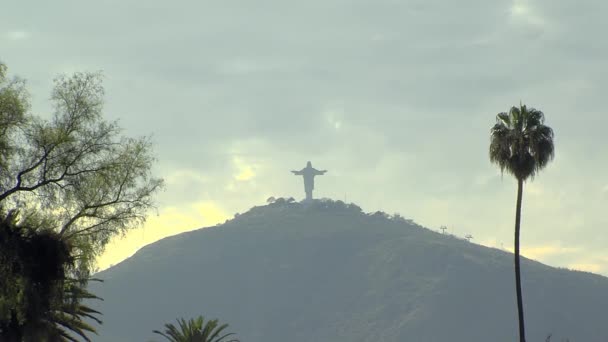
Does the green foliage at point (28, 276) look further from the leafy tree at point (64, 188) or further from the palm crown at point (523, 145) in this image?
the palm crown at point (523, 145)

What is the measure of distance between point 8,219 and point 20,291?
224 cm

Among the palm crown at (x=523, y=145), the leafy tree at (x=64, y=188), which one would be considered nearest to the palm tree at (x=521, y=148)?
the palm crown at (x=523, y=145)

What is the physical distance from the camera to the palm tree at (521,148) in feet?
197

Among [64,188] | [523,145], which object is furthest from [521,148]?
[64,188]

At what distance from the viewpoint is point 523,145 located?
60.3m

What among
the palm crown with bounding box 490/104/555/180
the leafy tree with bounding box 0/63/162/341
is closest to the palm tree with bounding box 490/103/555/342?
the palm crown with bounding box 490/104/555/180

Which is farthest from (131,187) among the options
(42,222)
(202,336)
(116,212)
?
(202,336)

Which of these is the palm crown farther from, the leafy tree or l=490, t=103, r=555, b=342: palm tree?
the leafy tree

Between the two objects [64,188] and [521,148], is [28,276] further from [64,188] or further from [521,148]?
[521,148]

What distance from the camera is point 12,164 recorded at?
3466 centimetres

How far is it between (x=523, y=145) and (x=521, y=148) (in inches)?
9.0

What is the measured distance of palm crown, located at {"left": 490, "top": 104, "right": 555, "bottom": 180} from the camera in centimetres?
6019

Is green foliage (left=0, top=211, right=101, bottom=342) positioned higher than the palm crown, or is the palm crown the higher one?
the palm crown

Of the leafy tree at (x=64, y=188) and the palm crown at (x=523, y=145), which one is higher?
the palm crown at (x=523, y=145)
